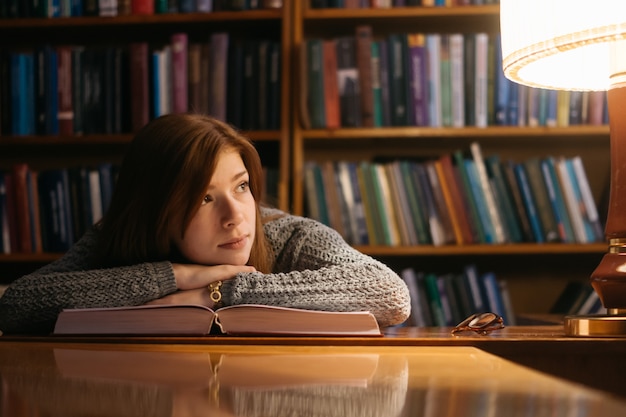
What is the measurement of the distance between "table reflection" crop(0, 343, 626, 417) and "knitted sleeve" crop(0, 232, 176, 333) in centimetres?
37

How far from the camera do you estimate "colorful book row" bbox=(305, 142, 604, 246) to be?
238cm

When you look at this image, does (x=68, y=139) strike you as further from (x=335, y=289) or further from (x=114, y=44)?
(x=335, y=289)

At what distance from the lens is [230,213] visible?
1.28m

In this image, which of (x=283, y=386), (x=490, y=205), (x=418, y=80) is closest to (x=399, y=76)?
(x=418, y=80)

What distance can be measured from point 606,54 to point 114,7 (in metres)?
1.70

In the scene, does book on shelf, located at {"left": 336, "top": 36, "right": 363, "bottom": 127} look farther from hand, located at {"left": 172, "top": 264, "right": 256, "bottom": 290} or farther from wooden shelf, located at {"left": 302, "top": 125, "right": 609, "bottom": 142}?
hand, located at {"left": 172, "top": 264, "right": 256, "bottom": 290}

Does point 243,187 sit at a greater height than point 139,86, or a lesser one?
lesser

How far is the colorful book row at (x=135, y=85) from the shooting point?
97.0 inches

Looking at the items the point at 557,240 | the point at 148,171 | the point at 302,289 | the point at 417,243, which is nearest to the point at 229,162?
the point at 148,171

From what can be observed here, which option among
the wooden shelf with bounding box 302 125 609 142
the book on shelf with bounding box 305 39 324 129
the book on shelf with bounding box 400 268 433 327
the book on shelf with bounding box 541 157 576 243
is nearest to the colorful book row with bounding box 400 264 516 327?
the book on shelf with bounding box 400 268 433 327

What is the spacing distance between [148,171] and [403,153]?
4.69 feet

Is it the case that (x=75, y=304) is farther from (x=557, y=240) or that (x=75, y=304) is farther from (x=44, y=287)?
(x=557, y=240)

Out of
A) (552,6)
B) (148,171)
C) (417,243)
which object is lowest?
(417,243)

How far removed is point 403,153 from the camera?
2672mm
